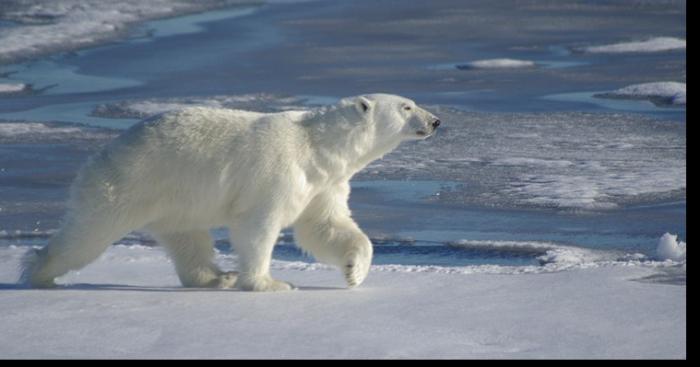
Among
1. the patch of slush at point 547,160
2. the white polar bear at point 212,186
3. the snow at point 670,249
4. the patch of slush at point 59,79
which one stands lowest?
the patch of slush at point 547,160

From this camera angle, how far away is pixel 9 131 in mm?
9805

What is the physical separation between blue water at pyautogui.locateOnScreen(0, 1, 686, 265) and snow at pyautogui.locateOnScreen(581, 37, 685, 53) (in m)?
0.33

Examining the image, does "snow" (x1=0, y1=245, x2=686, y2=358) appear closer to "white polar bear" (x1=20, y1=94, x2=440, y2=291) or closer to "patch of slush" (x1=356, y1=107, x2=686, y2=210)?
"white polar bear" (x1=20, y1=94, x2=440, y2=291)

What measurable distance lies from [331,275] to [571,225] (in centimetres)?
175

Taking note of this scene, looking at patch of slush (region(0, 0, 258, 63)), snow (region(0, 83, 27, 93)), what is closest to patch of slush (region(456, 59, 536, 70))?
snow (region(0, 83, 27, 93))

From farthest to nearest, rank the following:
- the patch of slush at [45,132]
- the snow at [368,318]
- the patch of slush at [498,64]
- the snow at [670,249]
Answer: the patch of slush at [498,64] < the patch of slush at [45,132] < the snow at [670,249] < the snow at [368,318]

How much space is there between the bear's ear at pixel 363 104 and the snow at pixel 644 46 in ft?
29.4

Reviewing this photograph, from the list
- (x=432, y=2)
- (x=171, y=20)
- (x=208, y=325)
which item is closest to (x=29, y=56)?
(x=171, y=20)

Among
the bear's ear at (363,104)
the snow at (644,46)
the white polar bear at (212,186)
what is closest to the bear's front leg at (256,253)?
the white polar bear at (212,186)

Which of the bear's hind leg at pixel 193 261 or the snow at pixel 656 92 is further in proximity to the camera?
the snow at pixel 656 92

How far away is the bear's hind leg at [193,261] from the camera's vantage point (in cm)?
540

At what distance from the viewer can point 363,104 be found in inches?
213

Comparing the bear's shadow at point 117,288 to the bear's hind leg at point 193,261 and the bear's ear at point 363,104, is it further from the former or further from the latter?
the bear's ear at point 363,104

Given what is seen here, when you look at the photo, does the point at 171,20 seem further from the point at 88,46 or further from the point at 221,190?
the point at 221,190
